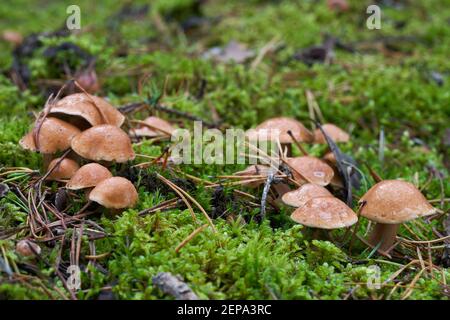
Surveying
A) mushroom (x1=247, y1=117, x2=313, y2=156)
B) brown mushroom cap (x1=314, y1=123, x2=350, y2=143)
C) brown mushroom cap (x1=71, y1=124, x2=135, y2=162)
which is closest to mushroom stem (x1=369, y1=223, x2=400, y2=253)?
mushroom (x1=247, y1=117, x2=313, y2=156)

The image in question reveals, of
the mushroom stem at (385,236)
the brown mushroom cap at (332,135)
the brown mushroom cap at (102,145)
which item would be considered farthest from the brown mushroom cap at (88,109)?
the mushroom stem at (385,236)

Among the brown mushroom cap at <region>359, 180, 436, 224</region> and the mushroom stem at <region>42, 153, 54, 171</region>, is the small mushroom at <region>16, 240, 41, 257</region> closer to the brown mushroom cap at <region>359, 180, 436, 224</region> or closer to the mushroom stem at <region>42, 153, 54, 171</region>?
the mushroom stem at <region>42, 153, 54, 171</region>

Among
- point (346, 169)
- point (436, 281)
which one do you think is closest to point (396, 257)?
point (436, 281)

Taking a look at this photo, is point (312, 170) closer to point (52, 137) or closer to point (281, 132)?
point (281, 132)

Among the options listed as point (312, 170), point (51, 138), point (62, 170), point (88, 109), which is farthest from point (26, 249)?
point (312, 170)

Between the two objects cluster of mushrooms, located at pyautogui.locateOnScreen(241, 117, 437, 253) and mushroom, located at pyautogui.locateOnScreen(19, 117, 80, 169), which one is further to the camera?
mushroom, located at pyautogui.locateOnScreen(19, 117, 80, 169)

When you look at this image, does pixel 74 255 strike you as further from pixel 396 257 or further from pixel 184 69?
pixel 184 69

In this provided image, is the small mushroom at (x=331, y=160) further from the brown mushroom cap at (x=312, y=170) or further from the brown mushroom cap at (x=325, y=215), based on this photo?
the brown mushroom cap at (x=325, y=215)
